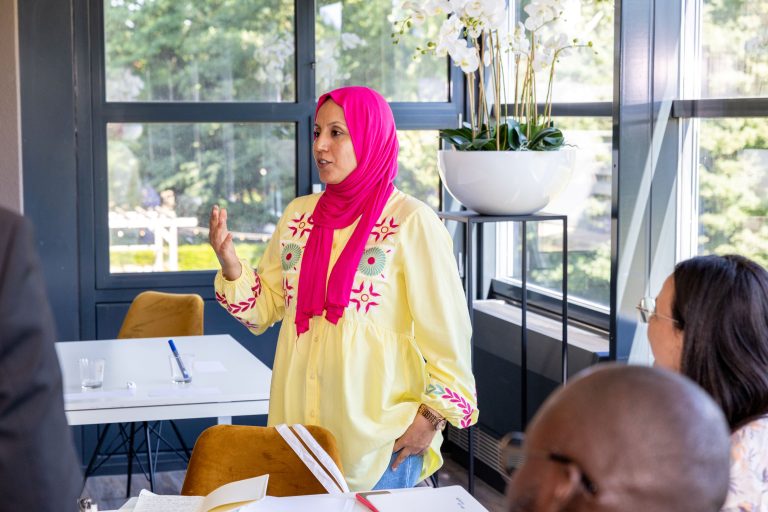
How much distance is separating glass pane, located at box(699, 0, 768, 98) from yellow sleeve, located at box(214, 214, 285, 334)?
5.26 feet

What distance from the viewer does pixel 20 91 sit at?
4754mm

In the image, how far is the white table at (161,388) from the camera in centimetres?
307

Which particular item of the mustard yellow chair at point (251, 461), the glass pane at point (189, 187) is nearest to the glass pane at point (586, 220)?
the glass pane at point (189, 187)

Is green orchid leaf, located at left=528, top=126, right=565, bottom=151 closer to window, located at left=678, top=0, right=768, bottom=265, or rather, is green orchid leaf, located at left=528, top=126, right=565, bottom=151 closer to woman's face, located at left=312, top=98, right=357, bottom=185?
window, located at left=678, top=0, right=768, bottom=265

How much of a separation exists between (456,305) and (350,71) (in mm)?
2817

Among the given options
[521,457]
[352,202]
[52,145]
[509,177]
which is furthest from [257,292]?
[52,145]

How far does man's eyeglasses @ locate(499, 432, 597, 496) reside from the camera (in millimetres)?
666

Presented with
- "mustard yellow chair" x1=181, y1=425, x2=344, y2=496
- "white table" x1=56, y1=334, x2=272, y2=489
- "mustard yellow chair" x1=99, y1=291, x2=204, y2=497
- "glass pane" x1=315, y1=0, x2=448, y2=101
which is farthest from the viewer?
"glass pane" x1=315, y1=0, x2=448, y2=101

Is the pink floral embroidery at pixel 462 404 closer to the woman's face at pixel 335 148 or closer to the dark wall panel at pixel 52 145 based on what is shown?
the woman's face at pixel 335 148

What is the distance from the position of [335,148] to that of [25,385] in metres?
1.60

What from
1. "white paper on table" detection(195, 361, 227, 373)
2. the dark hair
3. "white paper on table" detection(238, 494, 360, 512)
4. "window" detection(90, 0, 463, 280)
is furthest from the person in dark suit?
"window" detection(90, 0, 463, 280)

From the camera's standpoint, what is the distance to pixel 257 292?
111 inches

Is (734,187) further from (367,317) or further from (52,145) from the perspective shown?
(52,145)

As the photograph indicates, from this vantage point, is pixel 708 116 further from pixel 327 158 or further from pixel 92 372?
pixel 92 372
